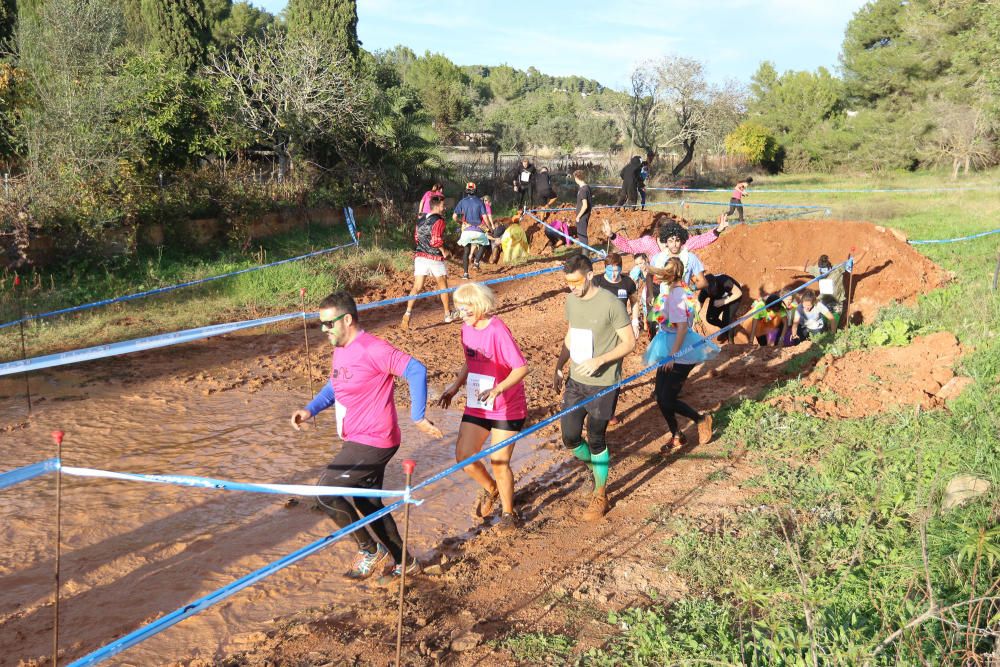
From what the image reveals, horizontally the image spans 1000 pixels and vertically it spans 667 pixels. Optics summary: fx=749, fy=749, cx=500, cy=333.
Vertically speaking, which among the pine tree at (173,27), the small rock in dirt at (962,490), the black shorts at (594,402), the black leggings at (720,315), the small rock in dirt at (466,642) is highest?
the pine tree at (173,27)

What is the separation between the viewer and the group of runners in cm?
461

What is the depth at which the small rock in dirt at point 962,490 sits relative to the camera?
198 inches

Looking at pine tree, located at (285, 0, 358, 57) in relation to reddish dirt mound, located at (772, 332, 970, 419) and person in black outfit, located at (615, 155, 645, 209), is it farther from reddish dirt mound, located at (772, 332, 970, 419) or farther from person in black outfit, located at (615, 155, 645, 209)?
reddish dirt mound, located at (772, 332, 970, 419)

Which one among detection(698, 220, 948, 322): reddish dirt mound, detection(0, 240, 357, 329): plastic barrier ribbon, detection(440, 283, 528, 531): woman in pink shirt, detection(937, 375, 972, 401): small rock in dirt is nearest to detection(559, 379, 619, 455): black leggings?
detection(440, 283, 528, 531): woman in pink shirt

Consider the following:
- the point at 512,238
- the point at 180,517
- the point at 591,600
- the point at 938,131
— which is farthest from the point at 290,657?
the point at 938,131

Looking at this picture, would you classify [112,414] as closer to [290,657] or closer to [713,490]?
[290,657]

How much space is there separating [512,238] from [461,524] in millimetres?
11803

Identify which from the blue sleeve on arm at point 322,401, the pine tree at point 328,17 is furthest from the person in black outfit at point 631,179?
the blue sleeve on arm at point 322,401

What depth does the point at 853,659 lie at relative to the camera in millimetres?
3547

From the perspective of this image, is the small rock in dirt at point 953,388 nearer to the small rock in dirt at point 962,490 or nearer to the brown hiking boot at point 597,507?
the small rock in dirt at point 962,490

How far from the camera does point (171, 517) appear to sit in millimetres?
5891

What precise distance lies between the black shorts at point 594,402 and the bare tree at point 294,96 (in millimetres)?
12750

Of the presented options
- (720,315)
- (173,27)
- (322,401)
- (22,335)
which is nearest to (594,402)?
(322,401)

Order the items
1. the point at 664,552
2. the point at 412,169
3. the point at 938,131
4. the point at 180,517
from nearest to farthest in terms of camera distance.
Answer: the point at 664,552 → the point at 180,517 → the point at 412,169 → the point at 938,131
